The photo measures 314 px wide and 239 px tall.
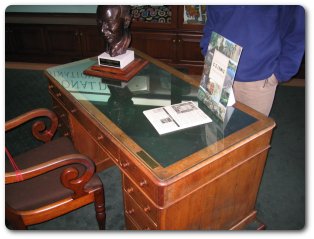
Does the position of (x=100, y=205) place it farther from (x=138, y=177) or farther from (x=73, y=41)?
(x=73, y=41)

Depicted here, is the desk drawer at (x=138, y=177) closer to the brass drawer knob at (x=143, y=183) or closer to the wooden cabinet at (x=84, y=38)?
the brass drawer knob at (x=143, y=183)

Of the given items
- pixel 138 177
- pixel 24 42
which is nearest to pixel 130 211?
pixel 138 177

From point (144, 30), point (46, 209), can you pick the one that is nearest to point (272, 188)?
point (46, 209)

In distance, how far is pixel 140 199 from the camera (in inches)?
63.1

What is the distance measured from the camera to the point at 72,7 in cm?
443

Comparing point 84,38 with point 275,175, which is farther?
point 84,38

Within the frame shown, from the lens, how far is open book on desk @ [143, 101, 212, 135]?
5.51 ft

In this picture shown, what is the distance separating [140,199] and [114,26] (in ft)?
4.11

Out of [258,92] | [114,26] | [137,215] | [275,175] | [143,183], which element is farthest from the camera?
[275,175]

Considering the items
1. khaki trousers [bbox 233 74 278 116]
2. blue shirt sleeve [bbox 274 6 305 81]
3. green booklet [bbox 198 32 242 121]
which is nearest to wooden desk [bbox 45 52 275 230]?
green booklet [bbox 198 32 242 121]

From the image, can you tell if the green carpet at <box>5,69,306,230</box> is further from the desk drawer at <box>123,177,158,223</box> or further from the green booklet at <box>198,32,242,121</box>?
the green booklet at <box>198,32,242,121</box>

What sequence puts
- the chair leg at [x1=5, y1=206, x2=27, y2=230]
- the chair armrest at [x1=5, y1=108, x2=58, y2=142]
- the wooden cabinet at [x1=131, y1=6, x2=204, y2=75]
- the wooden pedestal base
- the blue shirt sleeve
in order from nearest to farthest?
the chair leg at [x1=5, y1=206, x2=27, y2=230] → the blue shirt sleeve → the chair armrest at [x1=5, y1=108, x2=58, y2=142] → the wooden pedestal base → the wooden cabinet at [x1=131, y1=6, x2=204, y2=75]

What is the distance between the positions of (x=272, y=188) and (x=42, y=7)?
3.96 m

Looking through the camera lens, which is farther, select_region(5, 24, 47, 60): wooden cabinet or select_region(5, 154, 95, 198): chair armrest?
select_region(5, 24, 47, 60): wooden cabinet
